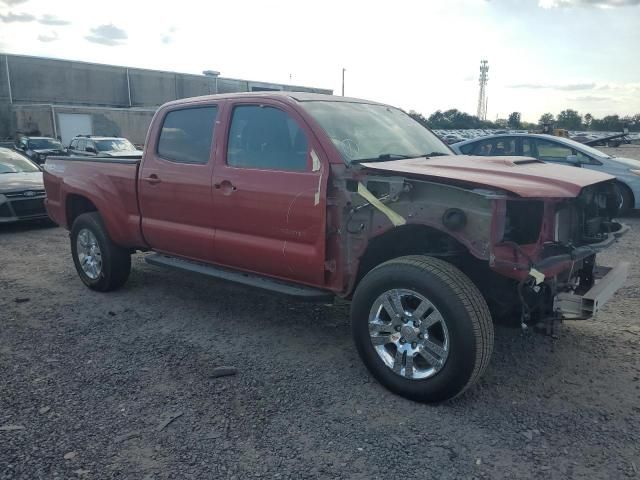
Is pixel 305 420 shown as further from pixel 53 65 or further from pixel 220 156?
pixel 53 65

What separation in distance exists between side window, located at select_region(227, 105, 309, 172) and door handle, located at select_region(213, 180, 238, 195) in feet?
0.52

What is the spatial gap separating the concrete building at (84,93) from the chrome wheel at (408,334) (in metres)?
37.6

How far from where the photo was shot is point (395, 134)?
15.0 feet

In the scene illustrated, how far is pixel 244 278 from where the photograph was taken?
175 inches

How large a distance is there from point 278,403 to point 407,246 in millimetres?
1427

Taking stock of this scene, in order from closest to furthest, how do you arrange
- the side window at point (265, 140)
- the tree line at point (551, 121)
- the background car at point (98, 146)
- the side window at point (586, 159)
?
the side window at point (265, 140), the side window at point (586, 159), the background car at point (98, 146), the tree line at point (551, 121)

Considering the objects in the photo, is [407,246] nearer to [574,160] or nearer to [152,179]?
[152,179]

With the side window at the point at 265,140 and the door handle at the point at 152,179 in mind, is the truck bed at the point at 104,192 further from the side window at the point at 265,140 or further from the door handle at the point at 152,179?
the side window at the point at 265,140

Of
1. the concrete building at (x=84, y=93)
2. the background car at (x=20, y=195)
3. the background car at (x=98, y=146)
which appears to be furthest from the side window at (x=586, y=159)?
the concrete building at (x=84, y=93)

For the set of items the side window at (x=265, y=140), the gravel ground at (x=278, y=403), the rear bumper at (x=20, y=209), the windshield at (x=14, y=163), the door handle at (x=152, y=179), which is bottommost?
the gravel ground at (x=278, y=403)

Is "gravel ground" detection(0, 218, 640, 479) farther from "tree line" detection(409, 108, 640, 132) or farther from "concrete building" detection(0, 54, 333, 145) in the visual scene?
"tree line" detection(409, 108, 640, 132)

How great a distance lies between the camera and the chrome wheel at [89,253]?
226 inches

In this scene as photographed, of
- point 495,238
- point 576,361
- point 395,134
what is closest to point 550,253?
point 495,238

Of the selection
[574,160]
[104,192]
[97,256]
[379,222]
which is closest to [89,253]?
[97,256]
